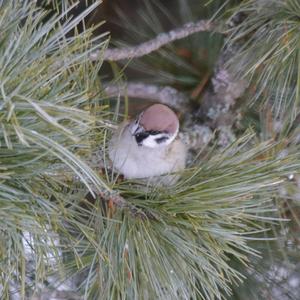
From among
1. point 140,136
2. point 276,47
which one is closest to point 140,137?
point 140,136

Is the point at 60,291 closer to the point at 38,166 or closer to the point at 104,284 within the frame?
the point at 104,284

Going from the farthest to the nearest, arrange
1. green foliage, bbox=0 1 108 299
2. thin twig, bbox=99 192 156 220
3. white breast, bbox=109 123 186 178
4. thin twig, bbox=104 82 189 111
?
thin twig, bbox=104 82 189 111 < white breast, bbox=109 123 186 178 < thin twig, bbox=99 192 156 220 < green foliage, bbox=0 1 108 299

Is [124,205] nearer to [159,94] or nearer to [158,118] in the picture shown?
[158,118]

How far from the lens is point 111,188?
91 centimetres

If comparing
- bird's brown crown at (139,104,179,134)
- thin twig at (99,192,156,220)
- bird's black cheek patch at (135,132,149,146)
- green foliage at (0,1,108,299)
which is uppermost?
green foliage at (0,1,108,299)

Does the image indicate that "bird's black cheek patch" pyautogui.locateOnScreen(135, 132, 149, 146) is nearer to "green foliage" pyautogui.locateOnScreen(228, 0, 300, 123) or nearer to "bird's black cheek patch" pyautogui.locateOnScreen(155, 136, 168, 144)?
"bird's black cheek patch" pyautogui.locateOnScreen(155, 136, 168, 144)

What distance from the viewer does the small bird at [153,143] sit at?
1280mm

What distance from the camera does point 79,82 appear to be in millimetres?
928

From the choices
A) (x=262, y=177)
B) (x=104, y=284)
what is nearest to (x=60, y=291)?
(x=104, y=284)

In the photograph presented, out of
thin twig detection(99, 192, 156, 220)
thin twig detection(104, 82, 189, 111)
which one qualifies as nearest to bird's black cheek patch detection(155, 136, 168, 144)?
thin twig detection(104, 82, 189, 111)

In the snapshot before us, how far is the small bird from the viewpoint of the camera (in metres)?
1.28

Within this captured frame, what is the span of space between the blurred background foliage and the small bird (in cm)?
17

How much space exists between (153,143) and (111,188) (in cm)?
43

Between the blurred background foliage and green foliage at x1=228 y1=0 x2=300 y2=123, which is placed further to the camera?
green foliage at x1=228 y1=0 x2=300 y2=123
